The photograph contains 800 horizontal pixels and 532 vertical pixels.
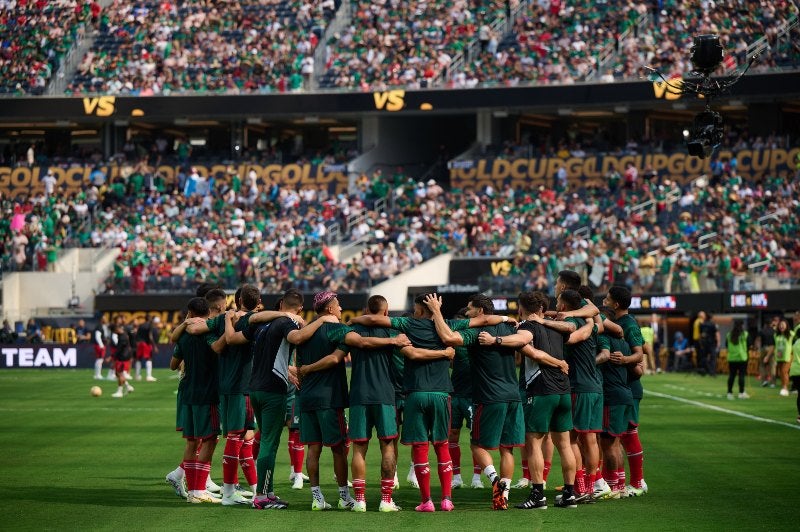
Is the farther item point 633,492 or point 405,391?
point 633,492

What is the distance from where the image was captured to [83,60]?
6500cm

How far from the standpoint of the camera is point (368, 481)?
58.7 ft

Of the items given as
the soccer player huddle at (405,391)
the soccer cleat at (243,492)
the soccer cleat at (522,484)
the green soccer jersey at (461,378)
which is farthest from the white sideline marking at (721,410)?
the soccer cleat at (243,492)

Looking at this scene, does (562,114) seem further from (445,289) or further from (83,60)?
(83,60)

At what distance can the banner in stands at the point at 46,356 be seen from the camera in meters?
48.1

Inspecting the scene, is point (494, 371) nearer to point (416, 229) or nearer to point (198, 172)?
point (416, 229)

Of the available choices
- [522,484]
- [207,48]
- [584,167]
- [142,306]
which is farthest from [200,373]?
[207,48]

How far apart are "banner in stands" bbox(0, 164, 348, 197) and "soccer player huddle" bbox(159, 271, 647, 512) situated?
154 ft

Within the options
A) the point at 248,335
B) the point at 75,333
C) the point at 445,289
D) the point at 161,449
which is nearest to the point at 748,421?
the point at 161,449

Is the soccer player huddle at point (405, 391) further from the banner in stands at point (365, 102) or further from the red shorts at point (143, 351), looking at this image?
the banner in stands at point (365, 102)

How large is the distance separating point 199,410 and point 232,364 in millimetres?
703

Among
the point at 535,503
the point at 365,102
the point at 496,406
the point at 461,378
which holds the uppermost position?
the point at 365,102

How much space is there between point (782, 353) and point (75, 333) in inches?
1128

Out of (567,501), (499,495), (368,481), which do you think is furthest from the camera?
(368,481)
